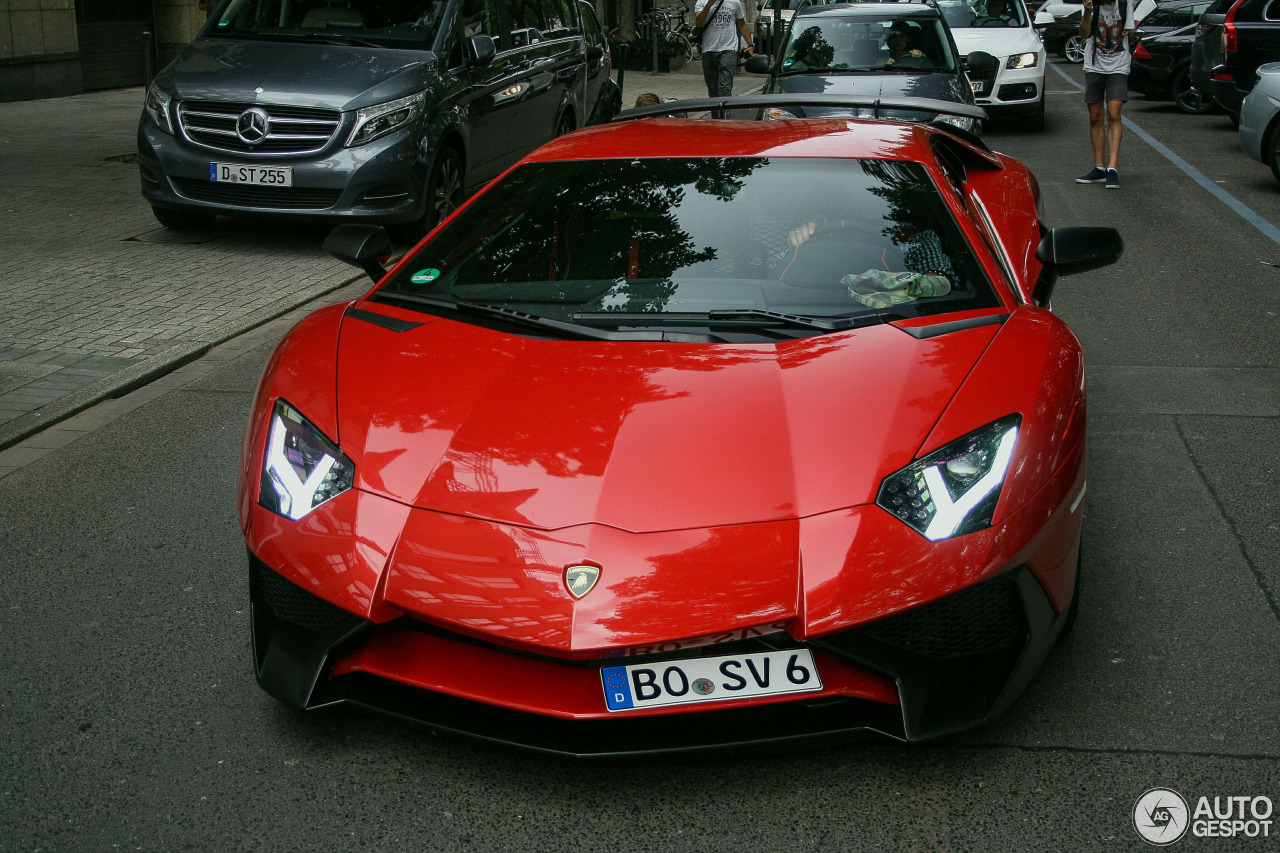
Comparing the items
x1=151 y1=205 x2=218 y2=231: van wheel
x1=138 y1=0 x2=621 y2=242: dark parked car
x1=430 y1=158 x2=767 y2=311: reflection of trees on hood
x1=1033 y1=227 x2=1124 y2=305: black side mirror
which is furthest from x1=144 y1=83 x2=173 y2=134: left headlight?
x1=1033 y1=227 x2=1124 y2=305: black side mirror

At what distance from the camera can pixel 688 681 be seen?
2488mm

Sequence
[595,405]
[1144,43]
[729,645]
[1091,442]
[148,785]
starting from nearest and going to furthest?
[729,645] < [148,785] < [595,405] < [1091,442] < [1144,43]

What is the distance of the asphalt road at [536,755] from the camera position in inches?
101

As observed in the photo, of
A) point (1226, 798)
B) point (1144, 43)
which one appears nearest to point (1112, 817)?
point (1226, 798)

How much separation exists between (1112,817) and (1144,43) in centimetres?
1733

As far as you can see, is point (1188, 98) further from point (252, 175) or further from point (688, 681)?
point (688, 681)

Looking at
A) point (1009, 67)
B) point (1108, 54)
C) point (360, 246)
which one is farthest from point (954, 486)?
point (1009, 67)

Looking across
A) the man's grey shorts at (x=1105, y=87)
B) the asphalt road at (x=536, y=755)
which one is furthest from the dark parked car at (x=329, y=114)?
the man's grey shorts at (x=1105, y=87)

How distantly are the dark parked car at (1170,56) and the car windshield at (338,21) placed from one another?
11973mm

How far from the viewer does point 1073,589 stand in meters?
3.03

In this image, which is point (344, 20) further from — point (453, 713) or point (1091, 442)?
point (453, 713)

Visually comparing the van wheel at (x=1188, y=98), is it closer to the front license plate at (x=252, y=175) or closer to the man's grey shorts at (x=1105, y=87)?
the man's grey shorts at (x=1105, y=87)

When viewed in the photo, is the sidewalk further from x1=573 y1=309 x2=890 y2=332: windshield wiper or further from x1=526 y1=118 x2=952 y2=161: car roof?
x1=573 y1=309 x2=890 y2=332: windshield wiper

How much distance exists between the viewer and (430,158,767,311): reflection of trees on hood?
3566 millimetres
